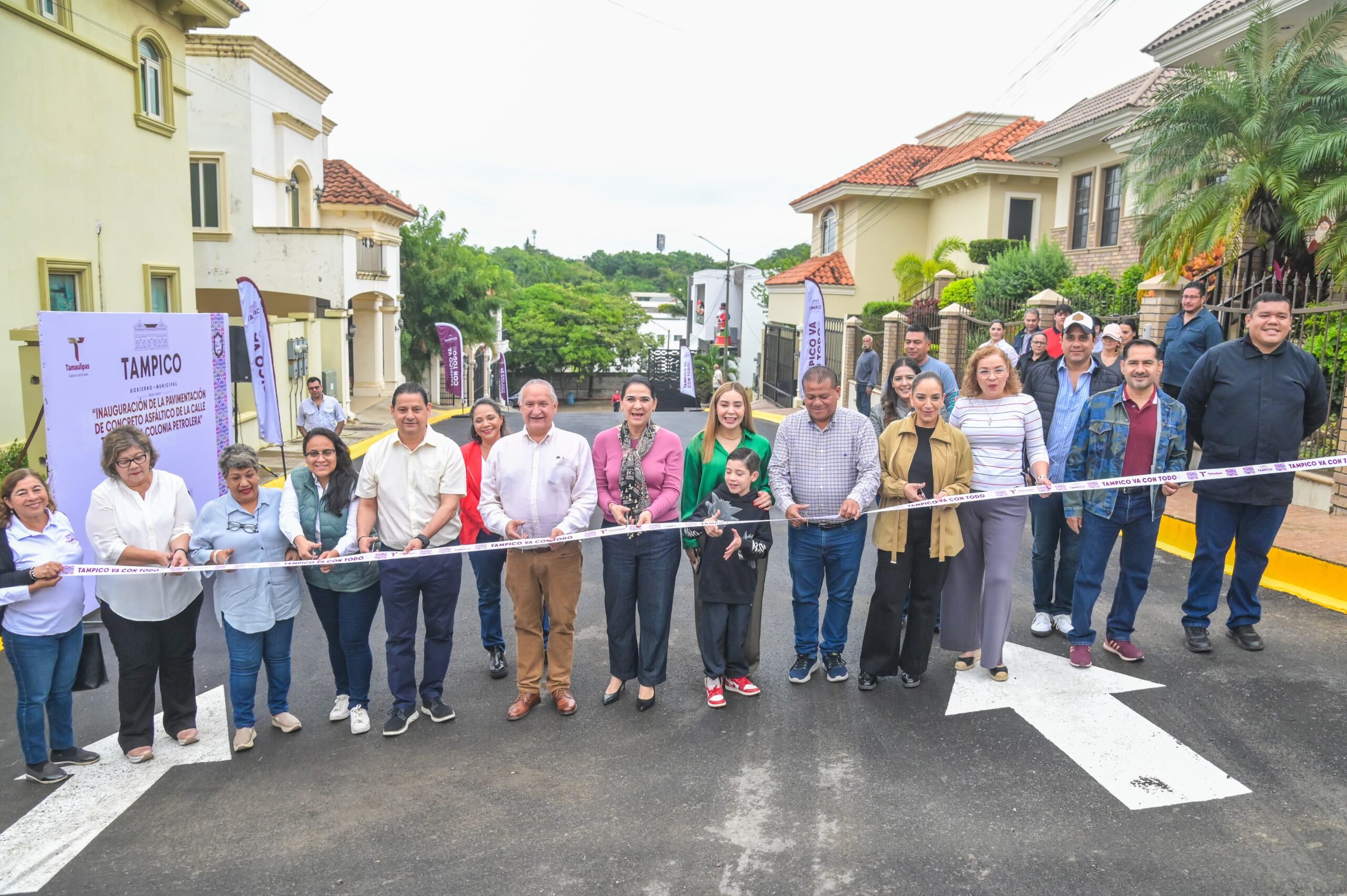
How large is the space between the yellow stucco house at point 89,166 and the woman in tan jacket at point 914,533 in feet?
26.8

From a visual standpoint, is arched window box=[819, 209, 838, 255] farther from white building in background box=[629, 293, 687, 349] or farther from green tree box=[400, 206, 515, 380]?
white building in background box=[629, 293, 687, 349]

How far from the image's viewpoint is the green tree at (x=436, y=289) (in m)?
35.3

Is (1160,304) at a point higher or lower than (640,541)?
higher

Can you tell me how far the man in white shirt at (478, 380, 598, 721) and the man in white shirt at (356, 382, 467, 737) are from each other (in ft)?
0.85

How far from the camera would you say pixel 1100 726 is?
4.97 meters

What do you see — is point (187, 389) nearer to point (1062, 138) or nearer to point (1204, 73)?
point (1204, 73)

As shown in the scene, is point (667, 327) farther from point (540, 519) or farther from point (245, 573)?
point (245, 573)

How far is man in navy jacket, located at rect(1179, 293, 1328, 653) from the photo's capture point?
223 inches

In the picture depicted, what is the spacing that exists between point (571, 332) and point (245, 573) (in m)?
45.3

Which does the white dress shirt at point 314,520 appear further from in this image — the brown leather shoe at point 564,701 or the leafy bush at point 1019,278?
the leafy bush at point 1019,278

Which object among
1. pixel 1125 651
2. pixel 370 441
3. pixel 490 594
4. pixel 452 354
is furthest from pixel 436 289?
pixel 1125 651

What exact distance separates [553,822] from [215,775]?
1856 mm

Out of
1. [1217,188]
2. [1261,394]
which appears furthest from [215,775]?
[1217,188]

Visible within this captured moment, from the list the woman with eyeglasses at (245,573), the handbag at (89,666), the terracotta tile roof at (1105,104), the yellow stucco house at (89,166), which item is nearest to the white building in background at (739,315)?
the terracotta tile roof at (1105,104)
